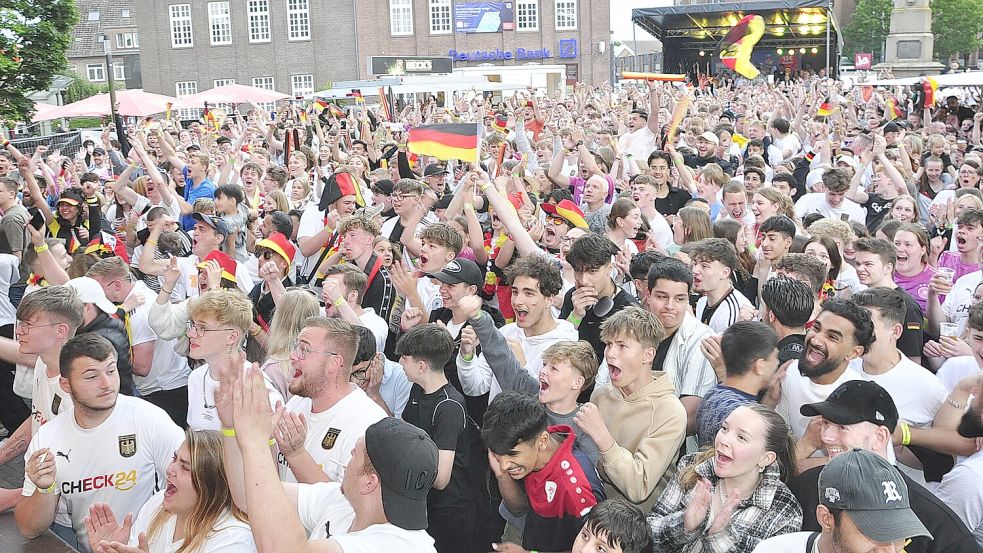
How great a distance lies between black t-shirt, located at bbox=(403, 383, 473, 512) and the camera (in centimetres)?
427

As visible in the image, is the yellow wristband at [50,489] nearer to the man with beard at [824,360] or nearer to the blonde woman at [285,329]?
the blonde woman at [285,329]

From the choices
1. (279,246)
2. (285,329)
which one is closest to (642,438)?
(285,329)

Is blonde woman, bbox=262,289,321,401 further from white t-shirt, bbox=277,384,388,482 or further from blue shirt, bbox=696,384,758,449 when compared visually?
blue shirt, bbox=696,384,758,449

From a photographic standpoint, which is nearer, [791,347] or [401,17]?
[791,347]

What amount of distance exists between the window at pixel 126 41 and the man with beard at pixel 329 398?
62.3 meters

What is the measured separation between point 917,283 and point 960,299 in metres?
0.34

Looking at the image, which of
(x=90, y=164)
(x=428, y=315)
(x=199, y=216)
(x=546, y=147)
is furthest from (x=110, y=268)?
(x=90, y=164)

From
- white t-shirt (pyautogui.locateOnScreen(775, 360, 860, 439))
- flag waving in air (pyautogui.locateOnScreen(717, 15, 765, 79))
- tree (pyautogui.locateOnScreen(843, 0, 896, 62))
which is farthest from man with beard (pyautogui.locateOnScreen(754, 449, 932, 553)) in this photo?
tree (pyautogui.locateOnScreen(843, 0, 896, 62))

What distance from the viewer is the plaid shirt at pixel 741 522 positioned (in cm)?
330

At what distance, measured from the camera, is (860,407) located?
11.5 ft

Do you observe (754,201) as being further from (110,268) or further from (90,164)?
(90,164)

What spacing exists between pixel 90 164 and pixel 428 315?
13042 mm

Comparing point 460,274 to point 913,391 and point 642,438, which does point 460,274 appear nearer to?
point 642,438

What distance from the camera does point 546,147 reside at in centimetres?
1256
